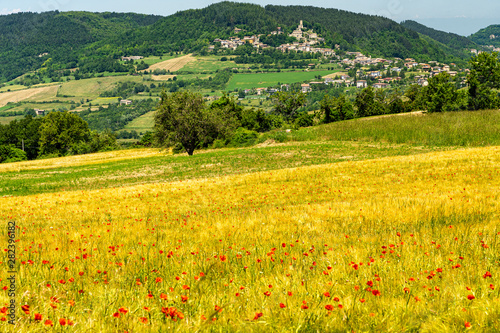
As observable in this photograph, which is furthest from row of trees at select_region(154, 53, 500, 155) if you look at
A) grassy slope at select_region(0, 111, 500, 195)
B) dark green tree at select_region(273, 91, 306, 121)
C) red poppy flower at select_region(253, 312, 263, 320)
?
red poppy flower at select_region(253, 312, 263, 320)

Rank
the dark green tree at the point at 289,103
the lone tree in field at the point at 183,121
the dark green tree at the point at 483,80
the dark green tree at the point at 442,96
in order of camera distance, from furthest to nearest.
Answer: the dark green tree at the point at 289,103 → the dark green tree at the point at 442,96 → the dark green tree at the point at 483,80 → the lone tree in field at the point at 183,121

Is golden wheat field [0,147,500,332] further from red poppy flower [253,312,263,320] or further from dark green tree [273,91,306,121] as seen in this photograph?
dark green tree [273,91,306,121]

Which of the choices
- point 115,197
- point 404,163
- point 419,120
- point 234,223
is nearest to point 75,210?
point 115,197

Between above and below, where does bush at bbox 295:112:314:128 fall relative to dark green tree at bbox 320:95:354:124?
below

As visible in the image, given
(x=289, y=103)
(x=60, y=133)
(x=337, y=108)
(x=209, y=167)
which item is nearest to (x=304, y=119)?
(x=289, y=103)

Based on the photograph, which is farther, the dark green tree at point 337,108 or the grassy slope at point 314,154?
the dark green tree at point 337,108

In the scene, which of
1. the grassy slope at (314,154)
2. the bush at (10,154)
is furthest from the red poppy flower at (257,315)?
the bush at (10,154)

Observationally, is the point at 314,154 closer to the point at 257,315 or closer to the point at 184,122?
the point at 184,122

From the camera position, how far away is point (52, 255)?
239 inches

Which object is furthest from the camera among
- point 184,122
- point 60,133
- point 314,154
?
point 60,133

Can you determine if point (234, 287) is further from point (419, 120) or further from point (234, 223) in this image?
point (419, 120)

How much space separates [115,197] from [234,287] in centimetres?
1749

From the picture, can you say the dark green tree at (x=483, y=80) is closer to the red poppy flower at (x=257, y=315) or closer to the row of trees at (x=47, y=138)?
the red poppy flower at (x=257, y=315)

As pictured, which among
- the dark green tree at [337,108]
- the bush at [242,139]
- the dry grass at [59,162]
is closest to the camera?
the dry grass at [59,162]
